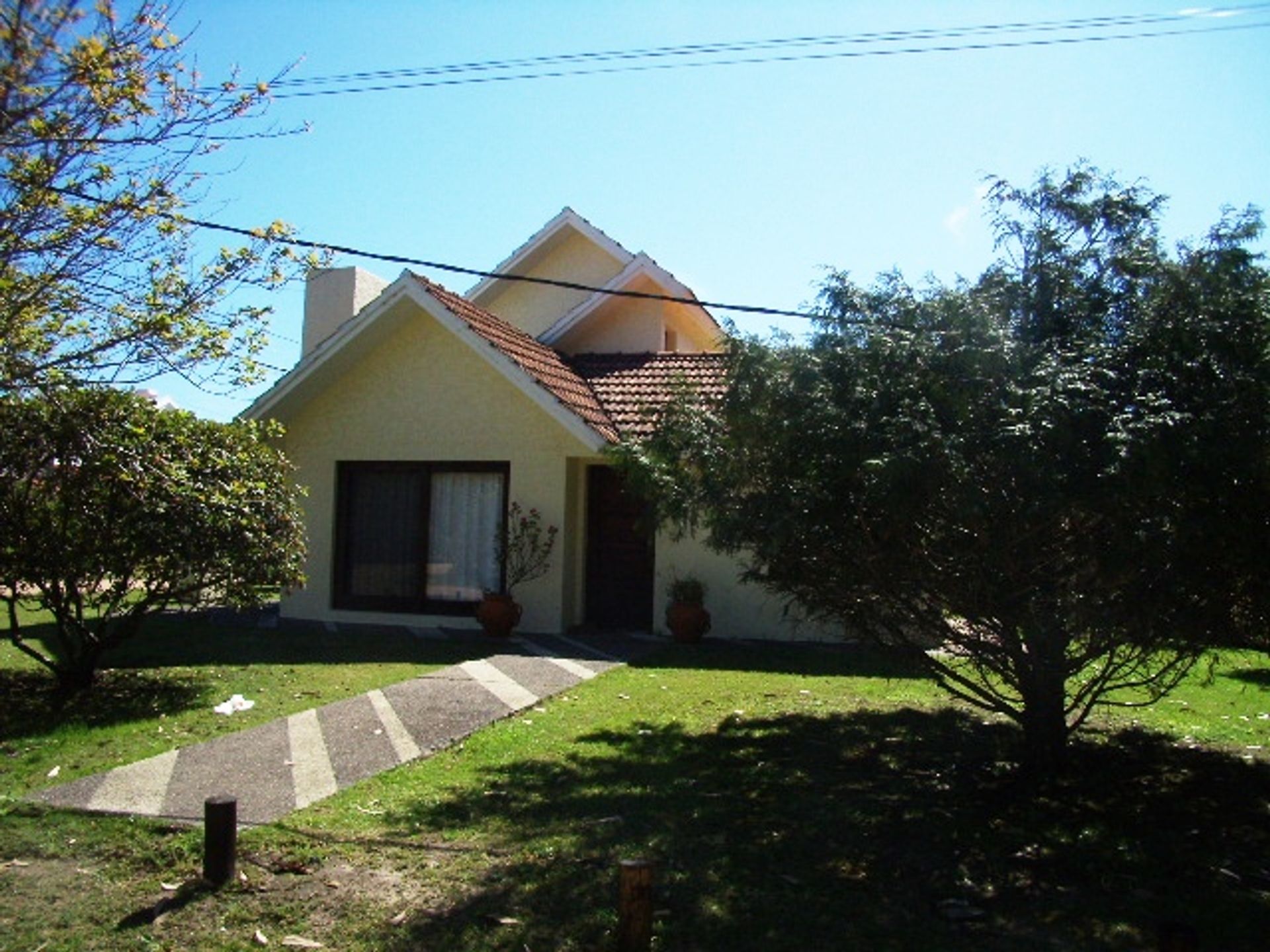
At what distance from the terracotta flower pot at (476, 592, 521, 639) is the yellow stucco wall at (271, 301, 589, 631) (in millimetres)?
579

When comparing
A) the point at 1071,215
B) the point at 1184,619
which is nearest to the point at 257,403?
the point at 1071,215

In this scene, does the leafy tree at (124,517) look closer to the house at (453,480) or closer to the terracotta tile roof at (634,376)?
the house at (453,480)

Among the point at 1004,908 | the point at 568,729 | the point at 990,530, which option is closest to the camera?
the point at 1004,908

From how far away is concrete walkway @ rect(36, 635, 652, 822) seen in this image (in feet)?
20.2

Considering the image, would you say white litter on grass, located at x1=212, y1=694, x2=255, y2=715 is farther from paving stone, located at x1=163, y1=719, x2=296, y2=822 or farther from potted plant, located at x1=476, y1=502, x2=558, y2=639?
potted plant, located at x1=476, y1=502, x2=558, y2=639

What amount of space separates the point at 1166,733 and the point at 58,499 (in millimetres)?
9398

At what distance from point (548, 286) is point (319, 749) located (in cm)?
1386

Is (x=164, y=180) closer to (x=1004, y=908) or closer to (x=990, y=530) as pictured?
(x=990, y=530)

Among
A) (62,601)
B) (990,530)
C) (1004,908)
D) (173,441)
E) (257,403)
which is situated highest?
(257,403)

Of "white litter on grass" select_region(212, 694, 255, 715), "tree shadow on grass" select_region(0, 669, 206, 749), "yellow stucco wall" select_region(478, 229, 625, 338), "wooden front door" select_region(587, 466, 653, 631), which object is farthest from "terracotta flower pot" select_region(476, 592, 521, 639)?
A: "yellow stucco wall" select_region(478, 229, 625, 338)

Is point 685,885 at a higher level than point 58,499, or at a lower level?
lower

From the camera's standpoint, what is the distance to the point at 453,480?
14781 mm

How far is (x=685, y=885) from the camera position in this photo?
4977mm

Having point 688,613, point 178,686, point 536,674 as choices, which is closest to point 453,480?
point 688,613
